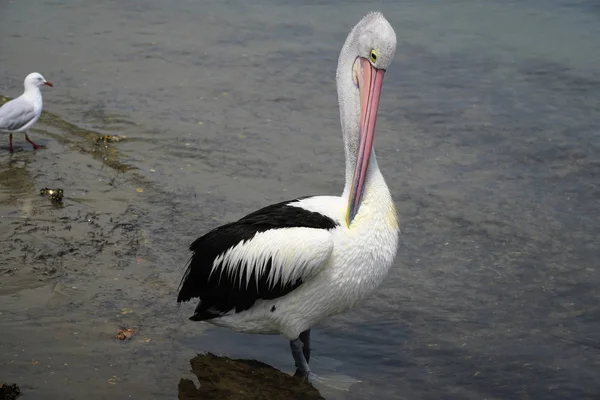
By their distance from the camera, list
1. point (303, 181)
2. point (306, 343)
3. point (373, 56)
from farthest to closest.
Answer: point (303, 181) < point (306, 343) < point (373, 56)

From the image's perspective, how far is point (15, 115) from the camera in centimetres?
773

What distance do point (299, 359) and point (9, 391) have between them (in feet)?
4.86

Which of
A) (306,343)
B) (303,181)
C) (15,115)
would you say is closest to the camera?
(306,343)

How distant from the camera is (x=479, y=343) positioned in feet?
17.7

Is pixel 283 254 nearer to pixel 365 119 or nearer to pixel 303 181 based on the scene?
pixel 365 119

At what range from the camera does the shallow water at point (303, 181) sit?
5.12 metres

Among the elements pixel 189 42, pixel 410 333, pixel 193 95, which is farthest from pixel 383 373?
pixel 189 42

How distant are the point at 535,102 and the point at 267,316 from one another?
5352mm

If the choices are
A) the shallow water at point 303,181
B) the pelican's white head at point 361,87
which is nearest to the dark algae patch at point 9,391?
the shallow water at point 303,181

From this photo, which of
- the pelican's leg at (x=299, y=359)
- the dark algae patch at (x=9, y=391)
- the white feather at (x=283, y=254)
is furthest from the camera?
the pelican's leg at (x=299, y=359)

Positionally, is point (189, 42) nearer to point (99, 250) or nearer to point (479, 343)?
point (99, 250)

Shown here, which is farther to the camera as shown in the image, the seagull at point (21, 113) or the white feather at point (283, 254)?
the seagull at point (21, 113)

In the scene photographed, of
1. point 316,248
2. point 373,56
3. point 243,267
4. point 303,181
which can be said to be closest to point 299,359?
point 243,267

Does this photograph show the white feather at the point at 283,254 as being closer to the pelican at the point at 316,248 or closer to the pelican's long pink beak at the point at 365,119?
the pelican at the point at 316,248
